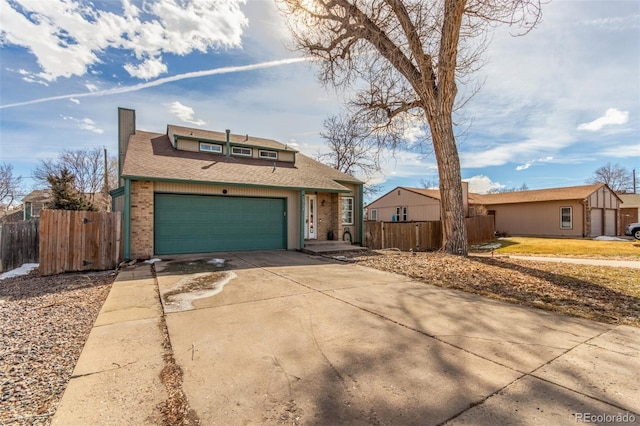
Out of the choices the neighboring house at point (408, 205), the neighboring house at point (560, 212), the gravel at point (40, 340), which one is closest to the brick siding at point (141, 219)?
the gravel at point (40, 340)

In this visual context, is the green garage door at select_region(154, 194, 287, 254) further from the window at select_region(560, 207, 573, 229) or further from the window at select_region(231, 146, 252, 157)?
the window at select_region(560, 207, 573, 229)

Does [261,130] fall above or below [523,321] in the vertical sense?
above

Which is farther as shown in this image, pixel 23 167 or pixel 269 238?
pixel 23 167

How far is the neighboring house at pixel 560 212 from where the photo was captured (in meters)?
23.0

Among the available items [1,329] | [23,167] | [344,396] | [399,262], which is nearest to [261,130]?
[399,262]

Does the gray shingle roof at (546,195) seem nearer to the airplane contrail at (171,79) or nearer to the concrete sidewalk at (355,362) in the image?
the airplane contrail at (171,79)

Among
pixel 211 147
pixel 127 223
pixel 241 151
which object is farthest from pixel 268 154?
pixel 127 223

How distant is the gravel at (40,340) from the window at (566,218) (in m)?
28.9

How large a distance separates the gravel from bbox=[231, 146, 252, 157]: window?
29.7 feet

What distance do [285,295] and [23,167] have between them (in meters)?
39.0

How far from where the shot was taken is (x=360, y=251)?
12711 mm

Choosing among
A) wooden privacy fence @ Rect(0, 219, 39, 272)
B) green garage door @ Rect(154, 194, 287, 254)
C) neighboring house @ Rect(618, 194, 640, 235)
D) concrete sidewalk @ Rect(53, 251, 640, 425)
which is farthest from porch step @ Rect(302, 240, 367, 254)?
neighboring house @ Rect(618, 194, 640, 235)

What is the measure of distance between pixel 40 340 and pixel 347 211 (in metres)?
13.2

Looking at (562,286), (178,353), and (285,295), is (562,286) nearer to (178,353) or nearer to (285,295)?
(285,295)
